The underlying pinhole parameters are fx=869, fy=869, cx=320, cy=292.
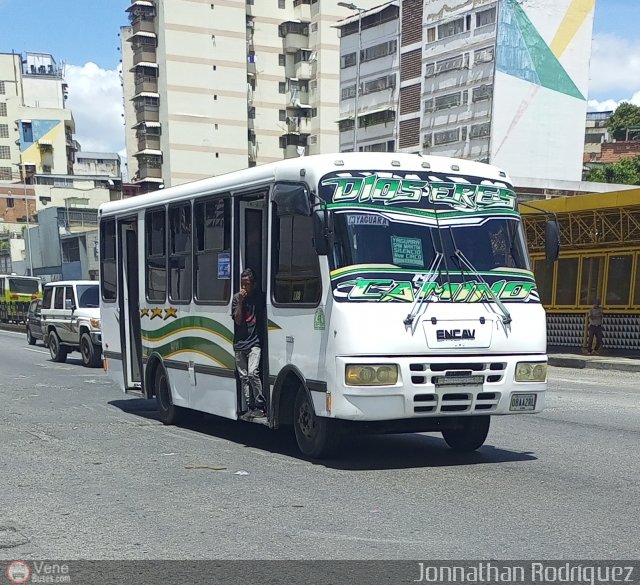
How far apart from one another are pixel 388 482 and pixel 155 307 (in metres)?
5.06

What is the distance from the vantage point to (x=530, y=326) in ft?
27.4

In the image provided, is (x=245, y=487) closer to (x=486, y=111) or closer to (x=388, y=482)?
(x=388, y=482)

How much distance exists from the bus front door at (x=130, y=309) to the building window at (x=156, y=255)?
634 mm

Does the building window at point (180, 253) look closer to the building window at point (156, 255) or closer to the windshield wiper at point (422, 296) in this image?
the building window at point (156, 255)

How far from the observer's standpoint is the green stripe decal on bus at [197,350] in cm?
975

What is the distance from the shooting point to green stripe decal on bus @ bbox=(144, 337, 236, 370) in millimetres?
9750

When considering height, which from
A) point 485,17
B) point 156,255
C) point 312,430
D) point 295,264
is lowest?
point 312,430

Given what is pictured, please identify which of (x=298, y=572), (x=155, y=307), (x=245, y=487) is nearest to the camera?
(x=298, y=572)

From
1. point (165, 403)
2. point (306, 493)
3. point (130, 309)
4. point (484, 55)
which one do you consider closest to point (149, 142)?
point (484, 55)

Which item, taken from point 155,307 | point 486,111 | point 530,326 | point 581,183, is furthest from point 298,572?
point 486,111

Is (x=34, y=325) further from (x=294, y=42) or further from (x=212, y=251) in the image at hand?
(x=294, y=42)

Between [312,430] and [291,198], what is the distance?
2.27m

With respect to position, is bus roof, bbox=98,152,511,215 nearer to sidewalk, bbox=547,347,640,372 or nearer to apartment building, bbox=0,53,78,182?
sidewalk, bbox=547,347,640,372

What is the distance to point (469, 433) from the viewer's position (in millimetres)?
9023
